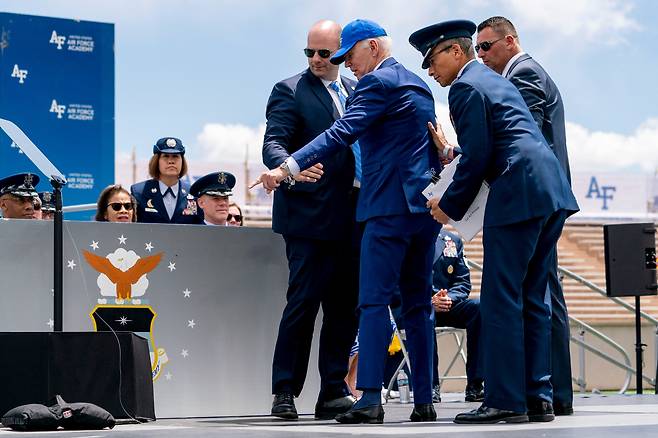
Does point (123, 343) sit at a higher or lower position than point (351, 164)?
lower

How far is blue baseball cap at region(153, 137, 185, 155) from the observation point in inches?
311

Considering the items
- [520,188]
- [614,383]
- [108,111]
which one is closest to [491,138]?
[520,188]

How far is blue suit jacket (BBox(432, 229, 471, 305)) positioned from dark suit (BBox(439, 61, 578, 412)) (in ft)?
13.4

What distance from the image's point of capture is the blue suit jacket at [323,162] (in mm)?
5863

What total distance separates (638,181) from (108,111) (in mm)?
19492

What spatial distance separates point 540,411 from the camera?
17.0 ft

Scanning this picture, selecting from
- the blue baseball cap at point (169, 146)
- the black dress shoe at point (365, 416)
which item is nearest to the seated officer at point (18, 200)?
the blue baseball cap at point (169, 146)

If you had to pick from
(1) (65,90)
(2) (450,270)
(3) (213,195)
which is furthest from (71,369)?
(1) (65,90)

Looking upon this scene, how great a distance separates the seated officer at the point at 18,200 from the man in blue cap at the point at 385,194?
97.2 inches

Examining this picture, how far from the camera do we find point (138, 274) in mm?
6223

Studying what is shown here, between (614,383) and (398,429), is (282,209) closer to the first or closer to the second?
(398,429)

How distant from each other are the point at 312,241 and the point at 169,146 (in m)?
2.32

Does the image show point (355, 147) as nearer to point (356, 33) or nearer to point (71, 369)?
point (356, 33)

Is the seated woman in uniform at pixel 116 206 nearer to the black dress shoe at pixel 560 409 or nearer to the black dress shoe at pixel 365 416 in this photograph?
the black dress shoe at pixel 365 416
